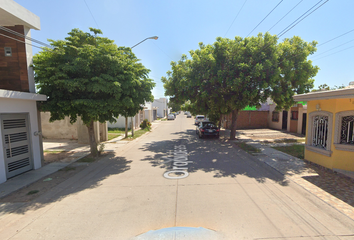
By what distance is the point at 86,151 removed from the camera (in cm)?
1089

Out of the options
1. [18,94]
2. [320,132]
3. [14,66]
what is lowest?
[320,132]

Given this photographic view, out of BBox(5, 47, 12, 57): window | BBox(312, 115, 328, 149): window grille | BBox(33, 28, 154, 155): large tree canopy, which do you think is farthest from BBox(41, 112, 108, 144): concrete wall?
BBox(312, 115, 328, 149): window grille

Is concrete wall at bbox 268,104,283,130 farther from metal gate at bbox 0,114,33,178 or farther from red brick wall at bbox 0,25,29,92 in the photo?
red brick wall at bbox 0,25,29,92

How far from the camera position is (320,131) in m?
7.60

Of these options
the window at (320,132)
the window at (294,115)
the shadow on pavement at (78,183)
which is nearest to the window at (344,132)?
the window at (320,132)

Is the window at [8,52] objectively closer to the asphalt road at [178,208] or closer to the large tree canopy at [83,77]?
the large tree canopy at [83,77]

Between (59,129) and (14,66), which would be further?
(59,129)

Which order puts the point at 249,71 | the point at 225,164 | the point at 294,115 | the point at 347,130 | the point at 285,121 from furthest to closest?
the point at 285,121
the point at 294,115
the point at 249,71
the point at 225,164
the point at 347,130

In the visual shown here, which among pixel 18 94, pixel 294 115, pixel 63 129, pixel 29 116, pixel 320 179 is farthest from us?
pixel 294 115

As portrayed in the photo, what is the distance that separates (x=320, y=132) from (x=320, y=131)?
0.04 meters

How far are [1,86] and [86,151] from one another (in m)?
5.13

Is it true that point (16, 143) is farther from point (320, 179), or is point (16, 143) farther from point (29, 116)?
point (320, 179)

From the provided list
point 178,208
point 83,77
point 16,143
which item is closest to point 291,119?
point 178,208

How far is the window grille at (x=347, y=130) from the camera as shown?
6543 mm
